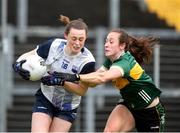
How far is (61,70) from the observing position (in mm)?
9258

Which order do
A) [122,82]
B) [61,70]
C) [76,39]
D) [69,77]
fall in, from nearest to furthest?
[69,77] → [76,39] → [61,70] → [122,82]

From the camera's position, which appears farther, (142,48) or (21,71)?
(142,48)

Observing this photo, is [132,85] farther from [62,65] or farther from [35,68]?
[35,68]

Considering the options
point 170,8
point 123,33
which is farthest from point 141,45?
point 170,8

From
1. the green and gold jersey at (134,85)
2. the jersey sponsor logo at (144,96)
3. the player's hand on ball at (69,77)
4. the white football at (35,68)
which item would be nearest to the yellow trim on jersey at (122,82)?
the green and gold jersey at (134,85)

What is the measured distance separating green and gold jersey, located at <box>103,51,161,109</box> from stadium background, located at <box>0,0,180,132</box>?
2.07 meters

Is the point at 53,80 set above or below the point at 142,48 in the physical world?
below

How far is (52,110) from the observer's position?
31.1ft

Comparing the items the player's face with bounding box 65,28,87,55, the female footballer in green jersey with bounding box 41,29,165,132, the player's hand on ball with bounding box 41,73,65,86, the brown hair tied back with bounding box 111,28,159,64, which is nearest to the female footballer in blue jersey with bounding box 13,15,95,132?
the player's face with bounding box 65,28,87,55

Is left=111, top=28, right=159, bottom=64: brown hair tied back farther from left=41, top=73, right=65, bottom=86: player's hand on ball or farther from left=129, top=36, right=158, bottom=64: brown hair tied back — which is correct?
left=41, top=73, right=65, bottom=86: player's hand on ball

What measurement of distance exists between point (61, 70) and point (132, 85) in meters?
0.74

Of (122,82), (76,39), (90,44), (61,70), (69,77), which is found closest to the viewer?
(69,77)

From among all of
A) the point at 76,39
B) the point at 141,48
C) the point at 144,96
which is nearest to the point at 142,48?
the point at 141,48

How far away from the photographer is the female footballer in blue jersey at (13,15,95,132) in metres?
9.15
